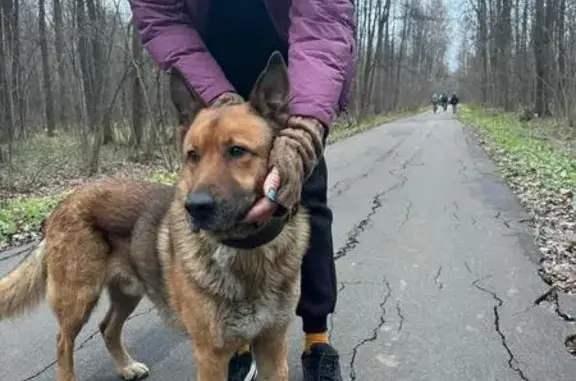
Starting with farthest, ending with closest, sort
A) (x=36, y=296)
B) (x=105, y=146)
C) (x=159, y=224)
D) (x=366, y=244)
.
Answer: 1. (x=105, y=146)
2. (x=366, y=244)
3. (x=36, y=296)
4. (x=159, y=224)

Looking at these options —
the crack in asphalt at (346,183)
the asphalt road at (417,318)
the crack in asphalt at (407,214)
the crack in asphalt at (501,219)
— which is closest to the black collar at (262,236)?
the asphalt road at (417,318)

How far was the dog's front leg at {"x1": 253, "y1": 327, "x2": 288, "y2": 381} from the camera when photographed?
2699 millimetres

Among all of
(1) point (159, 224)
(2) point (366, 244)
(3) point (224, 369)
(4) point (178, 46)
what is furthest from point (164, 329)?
(2) point (366, 244)

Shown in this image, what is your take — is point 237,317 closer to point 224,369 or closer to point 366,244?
point 224,369

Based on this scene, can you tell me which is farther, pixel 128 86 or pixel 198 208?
pixel 128 86

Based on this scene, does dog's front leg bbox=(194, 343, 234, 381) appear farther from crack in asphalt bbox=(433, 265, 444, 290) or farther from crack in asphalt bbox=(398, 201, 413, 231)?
crack in asphalt bbox=(398, 201, 413, 231)

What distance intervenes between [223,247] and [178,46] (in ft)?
2.92

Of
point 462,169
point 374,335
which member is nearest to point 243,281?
point 374,335

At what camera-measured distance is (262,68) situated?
9.65ft

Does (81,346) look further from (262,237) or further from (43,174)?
(43,174)

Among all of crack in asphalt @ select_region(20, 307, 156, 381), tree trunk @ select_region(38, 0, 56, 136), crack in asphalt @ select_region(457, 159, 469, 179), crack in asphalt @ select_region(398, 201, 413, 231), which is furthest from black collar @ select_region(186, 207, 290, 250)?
tree trunk @ select_region(38, 0, 56, 136)

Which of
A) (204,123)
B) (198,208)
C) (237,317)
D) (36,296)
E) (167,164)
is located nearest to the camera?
(198,208)

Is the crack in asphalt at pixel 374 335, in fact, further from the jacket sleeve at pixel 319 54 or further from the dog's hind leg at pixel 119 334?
the jacket sleeve at pixel 319 54

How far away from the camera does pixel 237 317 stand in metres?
2.53
